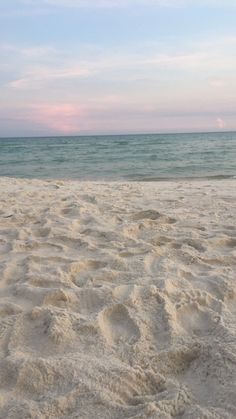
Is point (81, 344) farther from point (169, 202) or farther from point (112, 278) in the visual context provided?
point (169, 202)

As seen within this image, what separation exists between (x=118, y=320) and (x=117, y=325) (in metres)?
0.07

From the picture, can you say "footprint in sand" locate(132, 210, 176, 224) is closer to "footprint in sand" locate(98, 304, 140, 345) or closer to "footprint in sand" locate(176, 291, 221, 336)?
"footprint in sand" locate(176, 291, 221, 336)

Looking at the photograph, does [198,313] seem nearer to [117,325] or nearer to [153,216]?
[117,325]

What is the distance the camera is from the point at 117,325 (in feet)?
8.32

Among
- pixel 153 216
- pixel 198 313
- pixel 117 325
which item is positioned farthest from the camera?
pixel 153 216

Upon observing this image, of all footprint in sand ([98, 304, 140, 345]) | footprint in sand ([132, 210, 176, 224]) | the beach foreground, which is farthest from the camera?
footprint in sand ([132, 210, 176, 224])

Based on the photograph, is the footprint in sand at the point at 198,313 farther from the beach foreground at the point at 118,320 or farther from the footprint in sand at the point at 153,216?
the footprint in sand at the point at 153,216

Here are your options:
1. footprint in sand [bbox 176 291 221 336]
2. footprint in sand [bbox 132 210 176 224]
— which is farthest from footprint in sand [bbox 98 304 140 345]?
footprint in sand [bbox 132 210 176 224]

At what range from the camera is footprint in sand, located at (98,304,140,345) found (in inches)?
94.4

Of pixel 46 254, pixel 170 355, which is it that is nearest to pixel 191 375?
pixel 170 355

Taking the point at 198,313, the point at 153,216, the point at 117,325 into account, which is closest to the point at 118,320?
the point at 117,325

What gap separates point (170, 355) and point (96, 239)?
211 cm

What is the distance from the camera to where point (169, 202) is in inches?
248

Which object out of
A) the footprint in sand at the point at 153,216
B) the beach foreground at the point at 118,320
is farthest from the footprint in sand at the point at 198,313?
the footprint in sand at the point at 153,216
